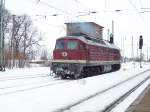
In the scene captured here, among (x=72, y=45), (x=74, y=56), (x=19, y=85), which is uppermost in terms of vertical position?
(x=72, y=45)

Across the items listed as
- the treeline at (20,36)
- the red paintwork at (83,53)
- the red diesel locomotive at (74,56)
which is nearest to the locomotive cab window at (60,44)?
the red diesel locomotive at (74,56)

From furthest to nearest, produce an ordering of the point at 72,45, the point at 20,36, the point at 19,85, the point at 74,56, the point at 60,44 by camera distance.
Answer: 1. the point at 20,36
2. the point at 60,44
3. the point at 72,45
4. the point at 74,56
5. the point at 19,85

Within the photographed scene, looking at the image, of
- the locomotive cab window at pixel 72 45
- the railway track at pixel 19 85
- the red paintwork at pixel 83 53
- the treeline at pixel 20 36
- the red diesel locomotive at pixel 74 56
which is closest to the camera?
the railway track at pixel 19 85

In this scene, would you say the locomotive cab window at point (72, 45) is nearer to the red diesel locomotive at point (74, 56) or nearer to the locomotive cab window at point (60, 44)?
the red diesel locomotive at point (74, 56)

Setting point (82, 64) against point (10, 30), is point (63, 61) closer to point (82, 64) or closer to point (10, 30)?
point (82, 64)

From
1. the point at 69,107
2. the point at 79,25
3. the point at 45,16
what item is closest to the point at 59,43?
the point at 45,16

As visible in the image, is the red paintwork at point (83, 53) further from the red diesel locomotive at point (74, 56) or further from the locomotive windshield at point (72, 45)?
the locomotive windshield at point (72, 45)

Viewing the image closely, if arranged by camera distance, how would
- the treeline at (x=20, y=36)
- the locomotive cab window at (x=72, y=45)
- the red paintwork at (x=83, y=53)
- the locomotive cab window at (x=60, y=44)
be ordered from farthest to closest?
the treeline at (x=20, y=36) → the locomotive cab window at (x=60, y=44) → the locomotive cab window at (x=72, y=45) → the red paintwork at (x=83, y=53)

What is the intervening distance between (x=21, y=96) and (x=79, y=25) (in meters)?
36.7

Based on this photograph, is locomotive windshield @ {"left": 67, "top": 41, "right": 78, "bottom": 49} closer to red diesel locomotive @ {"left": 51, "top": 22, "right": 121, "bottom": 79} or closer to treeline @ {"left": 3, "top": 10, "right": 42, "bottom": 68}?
red diesel locomotive @ {"left": 51, "top": 22, "right": 121, "bottom": 79}

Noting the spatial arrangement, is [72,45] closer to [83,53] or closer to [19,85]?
[83,53]

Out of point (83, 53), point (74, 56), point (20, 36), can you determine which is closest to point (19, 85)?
point (74, 56)

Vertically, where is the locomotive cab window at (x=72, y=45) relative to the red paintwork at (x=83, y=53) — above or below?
above

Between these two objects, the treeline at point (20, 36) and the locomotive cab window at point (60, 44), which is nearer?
the locomotive cab window at point (60, 44)
